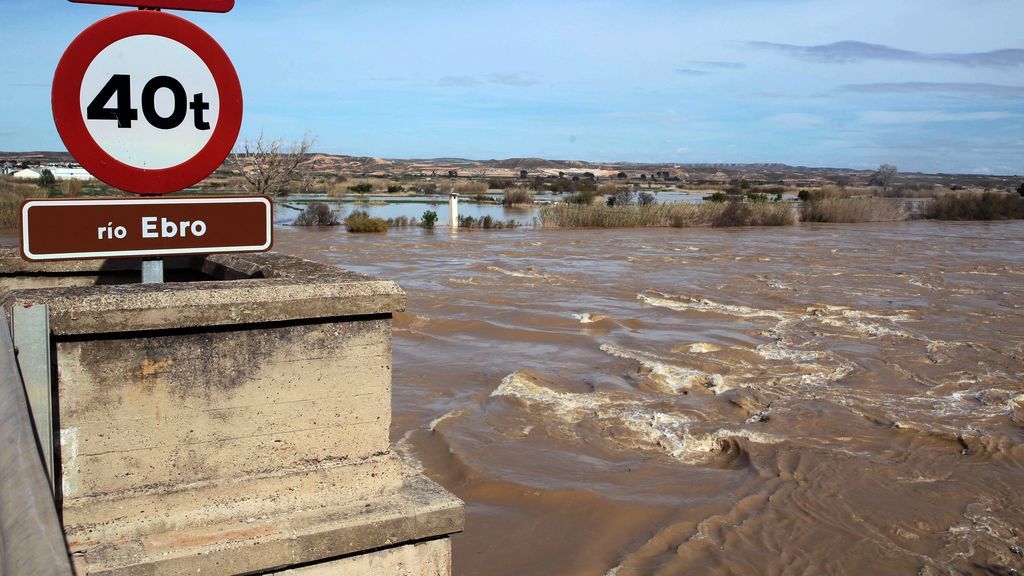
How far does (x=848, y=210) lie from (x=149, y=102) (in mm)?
39585

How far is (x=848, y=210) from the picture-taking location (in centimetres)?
3916

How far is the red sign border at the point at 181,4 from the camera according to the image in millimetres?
2842

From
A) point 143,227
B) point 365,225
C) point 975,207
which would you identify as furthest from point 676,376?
point 975,207

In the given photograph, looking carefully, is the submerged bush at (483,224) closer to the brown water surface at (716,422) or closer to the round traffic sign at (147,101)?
the brown water surface at (716,422)

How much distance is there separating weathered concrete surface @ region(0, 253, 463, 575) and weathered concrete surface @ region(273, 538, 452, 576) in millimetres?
11

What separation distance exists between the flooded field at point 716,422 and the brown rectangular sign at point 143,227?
9.41 feet

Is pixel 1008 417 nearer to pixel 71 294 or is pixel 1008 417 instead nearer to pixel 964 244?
pixel 71 294

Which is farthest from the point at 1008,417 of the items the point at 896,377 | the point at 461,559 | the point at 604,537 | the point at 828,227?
the point at 828,227

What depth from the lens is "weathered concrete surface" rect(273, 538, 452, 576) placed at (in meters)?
2.90

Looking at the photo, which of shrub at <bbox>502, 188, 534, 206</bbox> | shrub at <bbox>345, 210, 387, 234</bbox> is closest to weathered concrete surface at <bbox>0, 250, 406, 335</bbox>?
shrub at <bbox>345, 210, 387, 234</bbox>

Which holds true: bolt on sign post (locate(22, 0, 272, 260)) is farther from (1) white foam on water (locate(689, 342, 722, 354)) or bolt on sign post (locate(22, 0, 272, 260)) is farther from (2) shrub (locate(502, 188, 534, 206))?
(2) shrub (locate(502, 188, 534, 206))

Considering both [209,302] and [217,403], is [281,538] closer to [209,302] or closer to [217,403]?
[217,403]

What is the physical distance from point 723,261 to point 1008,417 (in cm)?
1363

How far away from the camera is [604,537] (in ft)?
18.6
